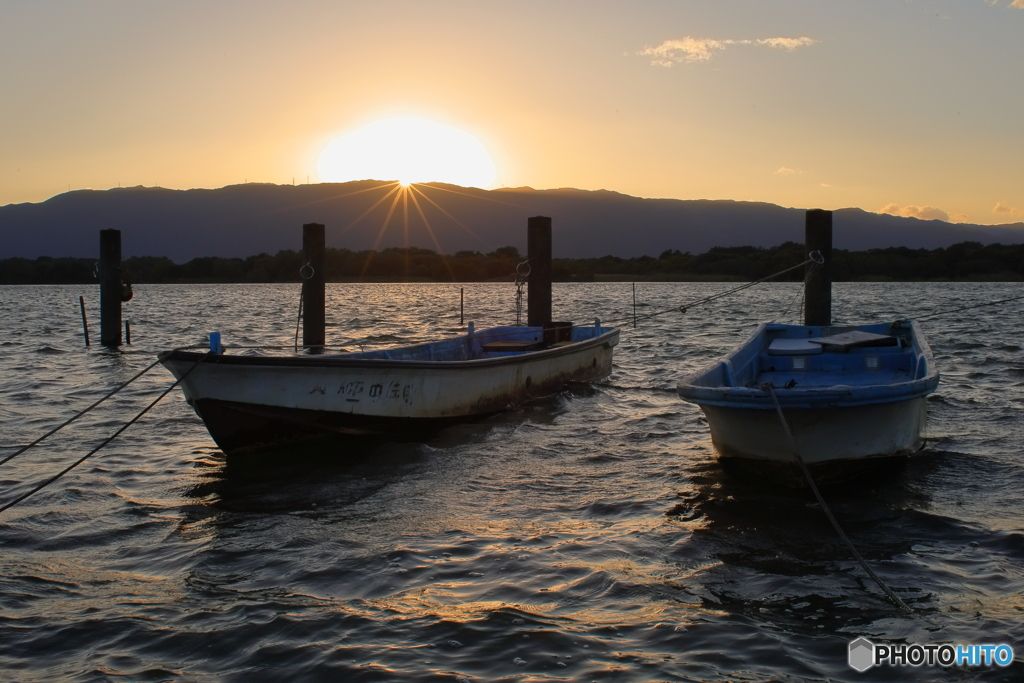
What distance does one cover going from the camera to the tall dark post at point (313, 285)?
14609 mm

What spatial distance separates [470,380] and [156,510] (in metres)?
4.54

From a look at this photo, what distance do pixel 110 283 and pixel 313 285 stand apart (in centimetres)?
779

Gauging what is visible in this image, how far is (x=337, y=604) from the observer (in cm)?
495

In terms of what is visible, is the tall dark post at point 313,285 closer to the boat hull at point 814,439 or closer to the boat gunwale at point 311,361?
the boat gunwale at point 311,361

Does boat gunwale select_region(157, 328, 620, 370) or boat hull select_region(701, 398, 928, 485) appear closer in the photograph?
boat hull select_region(701, 398, 928, 485)

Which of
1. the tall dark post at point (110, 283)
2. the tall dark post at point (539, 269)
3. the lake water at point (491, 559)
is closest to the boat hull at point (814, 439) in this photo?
the lake water at point (491, 559)

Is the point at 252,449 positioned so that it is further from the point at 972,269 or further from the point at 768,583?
the point at 972,269

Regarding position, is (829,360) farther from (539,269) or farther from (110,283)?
(110,283)

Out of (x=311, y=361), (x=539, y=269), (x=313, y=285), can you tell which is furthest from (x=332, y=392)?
(x=539, y=269)

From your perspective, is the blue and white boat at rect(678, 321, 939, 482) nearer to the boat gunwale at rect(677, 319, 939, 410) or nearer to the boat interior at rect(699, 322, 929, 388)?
the boat gunwale at rect(677, 319, 939, 410)

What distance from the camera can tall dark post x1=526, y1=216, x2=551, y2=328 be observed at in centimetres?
1565
